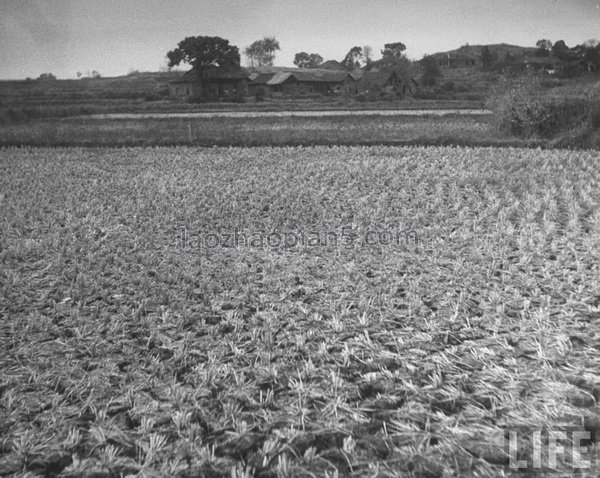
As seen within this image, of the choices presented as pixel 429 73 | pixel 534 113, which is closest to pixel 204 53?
pixel 429 73

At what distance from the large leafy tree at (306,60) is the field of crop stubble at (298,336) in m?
108

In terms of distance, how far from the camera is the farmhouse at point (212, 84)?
1977 inches

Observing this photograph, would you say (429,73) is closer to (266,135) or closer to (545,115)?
(545,115)

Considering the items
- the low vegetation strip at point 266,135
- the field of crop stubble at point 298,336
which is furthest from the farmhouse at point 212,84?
the field of crop stubble at point 298,336

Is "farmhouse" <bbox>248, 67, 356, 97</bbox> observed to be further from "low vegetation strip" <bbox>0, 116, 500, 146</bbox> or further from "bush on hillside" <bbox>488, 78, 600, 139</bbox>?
"bush on hillside" <bbox>488, 78, 600, 139</bbox>

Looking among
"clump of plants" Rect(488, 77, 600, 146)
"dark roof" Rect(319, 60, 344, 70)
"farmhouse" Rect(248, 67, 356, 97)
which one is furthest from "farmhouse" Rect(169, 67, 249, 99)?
"dark roof" Rect(319, 60, 344, 70)

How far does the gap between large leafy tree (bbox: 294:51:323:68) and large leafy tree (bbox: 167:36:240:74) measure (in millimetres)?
62403

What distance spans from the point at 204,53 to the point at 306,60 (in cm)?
6527

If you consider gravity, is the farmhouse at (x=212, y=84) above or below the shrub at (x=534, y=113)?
above

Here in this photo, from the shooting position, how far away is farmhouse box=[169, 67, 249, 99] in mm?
50219

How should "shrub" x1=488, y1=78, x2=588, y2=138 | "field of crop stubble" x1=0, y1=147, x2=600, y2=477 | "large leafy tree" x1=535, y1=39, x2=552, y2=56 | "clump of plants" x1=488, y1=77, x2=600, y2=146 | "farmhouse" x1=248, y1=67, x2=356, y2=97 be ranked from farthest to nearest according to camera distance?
"large leafy tree" x1=535, y1=39, x2=552, y2=56 < "farmhouse" x1=248, y1=67, x2=356, y2=97 < "shrub" x1=488, y1=78, x2=588, y2=138 < "clump of plants" x1=488, y1=77, x2=600, y2=146 < "field of crop stubble" x1=0, y1=147, x2=600, y2=477

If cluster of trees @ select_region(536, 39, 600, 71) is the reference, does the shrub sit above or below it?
below

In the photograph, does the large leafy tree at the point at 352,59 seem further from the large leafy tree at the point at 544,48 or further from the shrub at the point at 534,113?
the shrub at the point at 534,113

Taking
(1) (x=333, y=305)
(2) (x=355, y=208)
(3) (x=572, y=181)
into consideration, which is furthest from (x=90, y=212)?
(3) (x=572, y=181)
